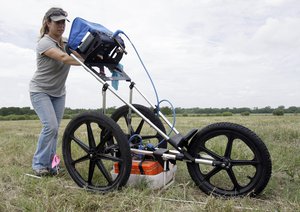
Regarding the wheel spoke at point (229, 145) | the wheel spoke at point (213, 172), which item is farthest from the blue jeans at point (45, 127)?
the wheel spoke at point (229, 145)

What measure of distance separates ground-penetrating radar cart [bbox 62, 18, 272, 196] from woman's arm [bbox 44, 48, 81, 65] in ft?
0.20

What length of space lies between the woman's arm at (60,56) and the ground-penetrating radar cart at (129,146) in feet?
0.20

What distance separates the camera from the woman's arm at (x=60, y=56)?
12.7 feet

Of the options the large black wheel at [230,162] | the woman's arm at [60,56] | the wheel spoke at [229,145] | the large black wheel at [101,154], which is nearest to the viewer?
the large black wheel at [230,162]

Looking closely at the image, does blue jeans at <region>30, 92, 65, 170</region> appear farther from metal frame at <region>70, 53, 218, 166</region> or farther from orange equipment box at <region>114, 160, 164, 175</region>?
orange equipment box at <region>114, 160, 164, 175</region>

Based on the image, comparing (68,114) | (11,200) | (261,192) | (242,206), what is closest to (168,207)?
(242,206)

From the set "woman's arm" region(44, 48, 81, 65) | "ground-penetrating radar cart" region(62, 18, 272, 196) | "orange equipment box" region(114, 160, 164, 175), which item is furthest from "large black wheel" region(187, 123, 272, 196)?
"woman's arm" region(44, 48, 81, 65)

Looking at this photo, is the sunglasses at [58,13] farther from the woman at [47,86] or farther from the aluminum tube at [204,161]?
the aluminum tube at [204,161]

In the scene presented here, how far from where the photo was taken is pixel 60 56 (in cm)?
394

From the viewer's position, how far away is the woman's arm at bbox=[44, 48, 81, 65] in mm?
3878

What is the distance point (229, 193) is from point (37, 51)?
275cm

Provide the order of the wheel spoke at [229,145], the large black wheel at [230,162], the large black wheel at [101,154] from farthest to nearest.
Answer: the large black wheel at [101,154]
the wheel spoke at [229,145]
the large black wheel at [230,162]

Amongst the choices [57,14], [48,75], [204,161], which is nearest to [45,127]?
[48,75]

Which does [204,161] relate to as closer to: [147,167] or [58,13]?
[147,167]
